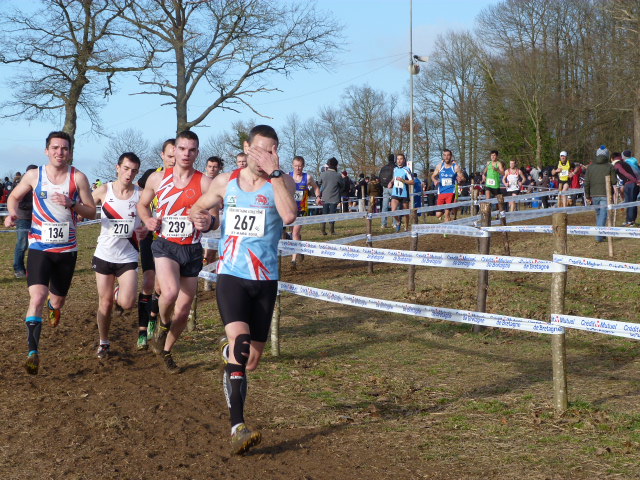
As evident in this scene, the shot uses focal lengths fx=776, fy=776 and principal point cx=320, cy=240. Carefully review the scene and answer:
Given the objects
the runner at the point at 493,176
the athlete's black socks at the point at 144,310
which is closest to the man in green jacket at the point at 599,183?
the runner at the point at 493,176

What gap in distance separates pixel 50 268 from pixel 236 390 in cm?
310

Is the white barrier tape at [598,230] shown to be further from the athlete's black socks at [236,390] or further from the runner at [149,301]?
the athlete's black socks at [236,390]

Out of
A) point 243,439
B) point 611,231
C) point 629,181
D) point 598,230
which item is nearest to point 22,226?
point 598,230

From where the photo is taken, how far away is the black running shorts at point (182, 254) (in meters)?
7.25

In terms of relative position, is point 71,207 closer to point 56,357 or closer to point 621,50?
point 56,357

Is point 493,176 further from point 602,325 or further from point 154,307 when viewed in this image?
point 602,325

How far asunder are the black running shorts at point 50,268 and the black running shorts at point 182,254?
34.0 inches

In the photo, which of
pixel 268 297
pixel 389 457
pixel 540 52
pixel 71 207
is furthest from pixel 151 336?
pixel 540 52

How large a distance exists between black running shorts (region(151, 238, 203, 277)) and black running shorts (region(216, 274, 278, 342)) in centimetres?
193

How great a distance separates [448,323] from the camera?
33.0ft

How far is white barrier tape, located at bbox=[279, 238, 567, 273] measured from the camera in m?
6.31

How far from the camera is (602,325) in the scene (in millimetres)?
5934

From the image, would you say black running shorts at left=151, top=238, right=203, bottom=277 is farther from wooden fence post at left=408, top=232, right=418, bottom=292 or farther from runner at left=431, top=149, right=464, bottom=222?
runner at left=431, top=149, right=464, bottom=222

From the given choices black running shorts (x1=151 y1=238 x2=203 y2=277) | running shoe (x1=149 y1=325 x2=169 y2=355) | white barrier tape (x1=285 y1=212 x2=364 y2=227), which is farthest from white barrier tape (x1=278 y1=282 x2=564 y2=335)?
white barrier tape (x1=285 y1=212 x2=364 y2=227)
